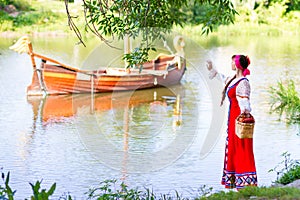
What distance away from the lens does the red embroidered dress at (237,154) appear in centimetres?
620

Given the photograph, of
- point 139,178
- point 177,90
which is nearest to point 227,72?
point 177,90

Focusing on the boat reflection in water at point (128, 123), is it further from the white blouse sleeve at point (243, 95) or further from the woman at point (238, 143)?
the white blouse sleeve at point (243, 95)

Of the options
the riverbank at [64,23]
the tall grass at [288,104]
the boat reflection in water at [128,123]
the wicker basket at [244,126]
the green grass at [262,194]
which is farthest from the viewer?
the riverbank at [64,23]

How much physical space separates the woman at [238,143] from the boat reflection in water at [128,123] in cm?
261

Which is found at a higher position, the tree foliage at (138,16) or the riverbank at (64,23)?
the riverbank at (64,23)

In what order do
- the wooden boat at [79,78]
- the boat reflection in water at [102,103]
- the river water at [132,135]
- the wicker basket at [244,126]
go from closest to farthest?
1. the wicker basket at [244,126]
2. the river water at [132,135]
3. the boat reflection in water at [102,103]
4. the wooden boat at [79,78]

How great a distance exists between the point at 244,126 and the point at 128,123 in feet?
20.1

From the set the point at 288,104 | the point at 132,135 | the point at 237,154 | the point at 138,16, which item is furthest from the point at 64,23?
the point at 237,154

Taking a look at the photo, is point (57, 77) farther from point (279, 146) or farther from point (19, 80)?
point (279, 146)

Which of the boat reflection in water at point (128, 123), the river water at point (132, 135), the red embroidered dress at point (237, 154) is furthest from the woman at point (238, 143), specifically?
the boat reflection in water at point (128, 123)

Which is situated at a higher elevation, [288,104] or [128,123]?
[288,104]

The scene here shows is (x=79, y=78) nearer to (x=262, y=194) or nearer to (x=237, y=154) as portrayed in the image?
(x=237, y=154)

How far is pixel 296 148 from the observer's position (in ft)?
31.9

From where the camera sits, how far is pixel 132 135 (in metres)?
11.0
